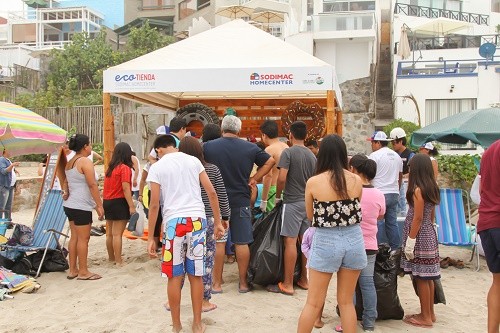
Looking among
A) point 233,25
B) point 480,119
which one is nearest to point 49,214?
point 233,25

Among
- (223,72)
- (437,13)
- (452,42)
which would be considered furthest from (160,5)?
(223,72)

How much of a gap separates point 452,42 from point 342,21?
16.9 feet

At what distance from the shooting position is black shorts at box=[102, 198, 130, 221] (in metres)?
6.44

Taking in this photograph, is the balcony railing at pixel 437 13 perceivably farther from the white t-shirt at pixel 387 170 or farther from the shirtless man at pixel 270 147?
the shirtless man at pixel 270 147

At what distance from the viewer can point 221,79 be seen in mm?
7137

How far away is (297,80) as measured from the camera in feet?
23.1

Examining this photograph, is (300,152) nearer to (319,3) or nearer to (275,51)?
(275,51)

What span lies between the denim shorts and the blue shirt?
174cm

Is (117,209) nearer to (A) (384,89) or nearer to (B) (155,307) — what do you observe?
(B) (155,307)

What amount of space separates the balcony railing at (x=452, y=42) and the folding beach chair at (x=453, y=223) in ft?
49.0

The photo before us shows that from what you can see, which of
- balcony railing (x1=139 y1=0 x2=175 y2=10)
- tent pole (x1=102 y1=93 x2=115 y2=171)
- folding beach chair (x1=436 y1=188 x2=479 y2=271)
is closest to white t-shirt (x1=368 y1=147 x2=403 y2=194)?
folding beach chair (x1=436 y1=188 x2=479 y2=271)

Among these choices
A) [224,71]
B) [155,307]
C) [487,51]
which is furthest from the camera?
[487,51]

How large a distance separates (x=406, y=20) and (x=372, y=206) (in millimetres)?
22671

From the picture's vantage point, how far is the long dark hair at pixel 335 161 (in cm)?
362
